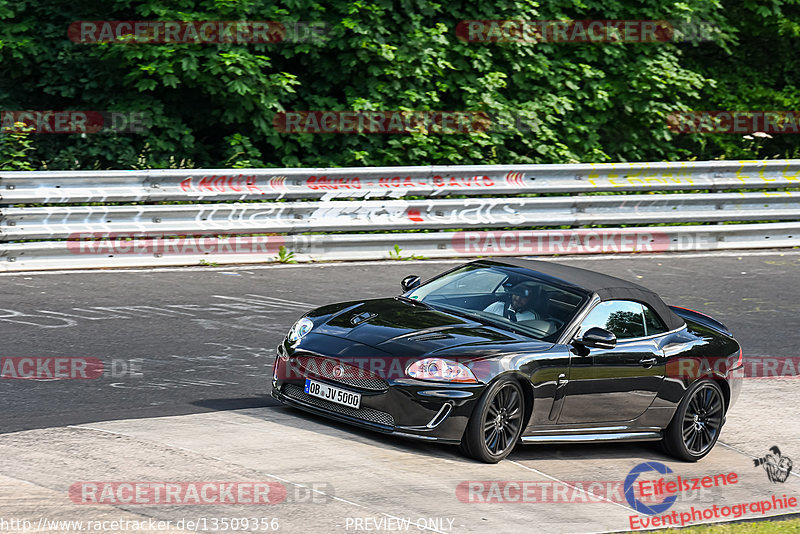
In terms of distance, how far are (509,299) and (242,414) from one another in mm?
2213

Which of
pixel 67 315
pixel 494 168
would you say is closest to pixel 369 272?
pixel 494 168

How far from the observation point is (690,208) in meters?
16.6

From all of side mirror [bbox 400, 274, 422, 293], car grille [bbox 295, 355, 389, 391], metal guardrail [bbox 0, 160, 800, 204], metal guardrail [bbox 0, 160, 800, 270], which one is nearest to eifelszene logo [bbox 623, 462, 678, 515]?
car grille [bbox 295, 355, 389, 391]

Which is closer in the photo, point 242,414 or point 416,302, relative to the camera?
point 242,414

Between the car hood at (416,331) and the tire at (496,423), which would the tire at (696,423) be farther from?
the tire at (496,423)

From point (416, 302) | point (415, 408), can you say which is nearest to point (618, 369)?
point (416, 302)

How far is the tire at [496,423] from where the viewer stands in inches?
297

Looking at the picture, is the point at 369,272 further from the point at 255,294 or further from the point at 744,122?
the point at 744,122

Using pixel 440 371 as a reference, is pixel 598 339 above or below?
above

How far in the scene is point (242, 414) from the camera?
26.8 ft

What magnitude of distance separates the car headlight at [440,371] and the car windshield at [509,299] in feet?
2.81

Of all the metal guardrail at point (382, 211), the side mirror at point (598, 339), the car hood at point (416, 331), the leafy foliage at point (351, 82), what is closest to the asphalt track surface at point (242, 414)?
the metal guardrail at point (382, 211)

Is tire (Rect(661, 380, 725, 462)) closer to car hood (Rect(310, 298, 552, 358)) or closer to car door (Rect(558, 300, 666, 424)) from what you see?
car door (Rect(558, 300, 666, 424))

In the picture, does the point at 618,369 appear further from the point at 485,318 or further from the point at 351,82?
the point at 351,82
